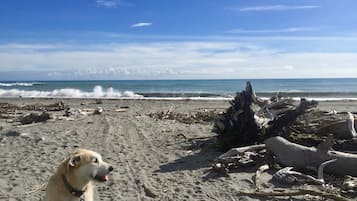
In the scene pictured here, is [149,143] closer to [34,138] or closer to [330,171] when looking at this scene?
[34,138]

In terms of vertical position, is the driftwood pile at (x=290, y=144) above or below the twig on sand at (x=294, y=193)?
above

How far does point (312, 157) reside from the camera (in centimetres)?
776

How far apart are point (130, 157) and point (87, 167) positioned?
15.0 ft

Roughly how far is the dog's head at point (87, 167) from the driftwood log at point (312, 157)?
4.01 meters

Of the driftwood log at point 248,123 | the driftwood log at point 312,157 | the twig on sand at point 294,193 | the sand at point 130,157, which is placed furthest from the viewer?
the driftwood log at point 248,123

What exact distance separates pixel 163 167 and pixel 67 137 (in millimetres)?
4025

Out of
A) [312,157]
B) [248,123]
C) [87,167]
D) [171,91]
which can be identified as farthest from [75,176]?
[171,91]

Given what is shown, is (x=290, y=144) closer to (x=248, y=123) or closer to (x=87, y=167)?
(x=248, y=123)

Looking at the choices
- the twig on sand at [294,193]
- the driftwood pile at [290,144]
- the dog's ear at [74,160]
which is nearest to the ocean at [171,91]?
the driftwood pile at [290,144]

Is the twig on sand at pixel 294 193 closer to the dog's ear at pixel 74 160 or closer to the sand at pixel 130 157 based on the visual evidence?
the sand at pixel 130 157

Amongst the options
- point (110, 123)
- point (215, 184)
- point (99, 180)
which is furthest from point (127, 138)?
point (99, 180)

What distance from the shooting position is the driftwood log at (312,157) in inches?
294

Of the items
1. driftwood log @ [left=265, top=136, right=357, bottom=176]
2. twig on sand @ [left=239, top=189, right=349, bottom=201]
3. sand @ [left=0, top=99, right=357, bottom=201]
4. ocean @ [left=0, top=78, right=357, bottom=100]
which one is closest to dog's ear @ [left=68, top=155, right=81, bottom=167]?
sand @ [left=0, top=99, right=357, bottom=201]

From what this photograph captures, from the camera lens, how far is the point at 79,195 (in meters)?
4.96
